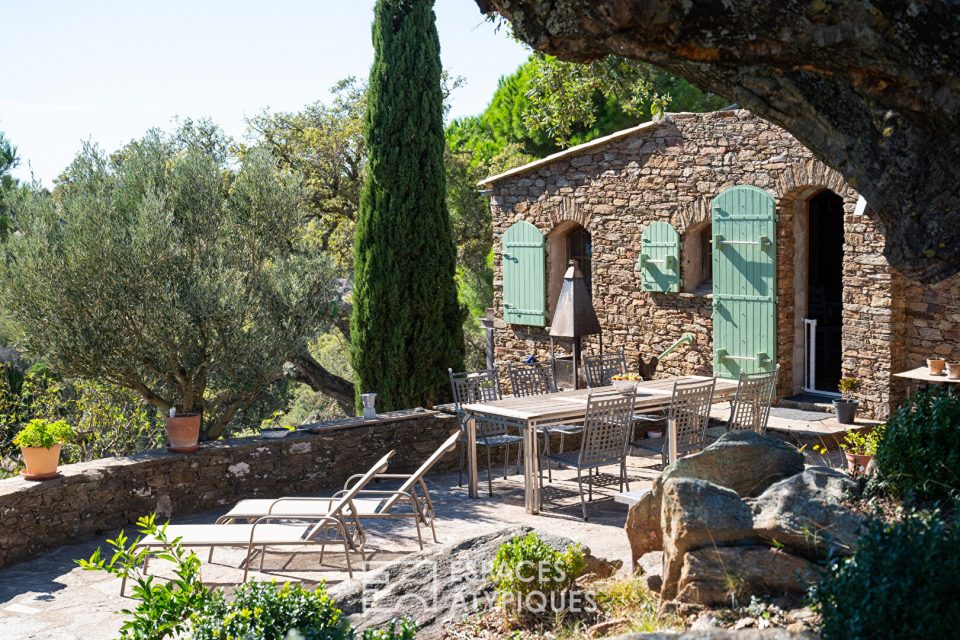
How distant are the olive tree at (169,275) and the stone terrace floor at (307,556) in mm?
1415

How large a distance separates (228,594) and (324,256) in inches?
147

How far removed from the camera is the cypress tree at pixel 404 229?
38.7 ft

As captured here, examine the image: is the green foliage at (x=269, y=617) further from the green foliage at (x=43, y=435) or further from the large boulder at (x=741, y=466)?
the green foliage at (x=43, y=435)

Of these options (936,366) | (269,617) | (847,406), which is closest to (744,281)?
(847,406)

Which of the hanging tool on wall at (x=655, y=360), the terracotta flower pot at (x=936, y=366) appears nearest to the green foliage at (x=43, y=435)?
the hanging tool on wall at (x=655, y=360)

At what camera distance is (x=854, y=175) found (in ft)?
14.0

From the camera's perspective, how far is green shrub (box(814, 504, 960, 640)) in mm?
2992

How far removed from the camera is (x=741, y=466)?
474 cm

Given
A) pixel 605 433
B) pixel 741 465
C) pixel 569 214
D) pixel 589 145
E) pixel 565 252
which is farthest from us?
pixel 565 252

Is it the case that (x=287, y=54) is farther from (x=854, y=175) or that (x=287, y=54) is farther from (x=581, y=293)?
(x=854, y=175)

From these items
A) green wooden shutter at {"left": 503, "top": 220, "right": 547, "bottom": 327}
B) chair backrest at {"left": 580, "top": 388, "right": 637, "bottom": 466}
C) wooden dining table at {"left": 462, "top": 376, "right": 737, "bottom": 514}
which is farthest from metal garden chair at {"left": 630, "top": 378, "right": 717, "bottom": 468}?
green wooden shutter at {"left": 503, "top": 220, "right": 547, "bottom": 327}

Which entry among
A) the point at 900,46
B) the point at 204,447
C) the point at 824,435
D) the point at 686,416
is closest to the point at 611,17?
the point at 900,46

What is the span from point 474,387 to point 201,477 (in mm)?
2596

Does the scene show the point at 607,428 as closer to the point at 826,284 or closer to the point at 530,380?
the point at 530,380
